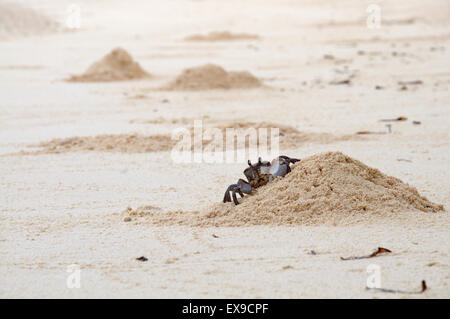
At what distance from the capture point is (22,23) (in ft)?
63.3

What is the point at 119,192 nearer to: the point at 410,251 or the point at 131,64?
the point at 410,251

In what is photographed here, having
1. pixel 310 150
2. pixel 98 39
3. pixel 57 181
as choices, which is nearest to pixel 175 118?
pixel 310 150

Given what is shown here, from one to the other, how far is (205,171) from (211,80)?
14.6 ft

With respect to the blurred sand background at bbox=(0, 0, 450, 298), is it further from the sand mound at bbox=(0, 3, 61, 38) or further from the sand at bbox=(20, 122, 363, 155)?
the sand mound at bbox=(0, 3, 61, 38)

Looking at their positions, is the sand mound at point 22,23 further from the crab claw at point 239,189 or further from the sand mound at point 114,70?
the crab claw at point 239,189

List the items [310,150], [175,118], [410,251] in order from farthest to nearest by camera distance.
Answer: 1. [175,118]
2. [310,150]
3. [410,251]

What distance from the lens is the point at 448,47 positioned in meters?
13.2

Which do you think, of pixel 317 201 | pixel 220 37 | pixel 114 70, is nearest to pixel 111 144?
pixel 317 201

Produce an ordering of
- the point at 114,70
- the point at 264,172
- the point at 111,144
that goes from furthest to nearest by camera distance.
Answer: the point at 114,70 → the point at 111,144 → the point at 264,172

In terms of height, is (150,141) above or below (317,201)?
above

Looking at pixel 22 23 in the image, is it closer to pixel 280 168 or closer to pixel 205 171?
pixel 205 171

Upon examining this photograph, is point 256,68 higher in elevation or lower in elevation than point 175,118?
higher

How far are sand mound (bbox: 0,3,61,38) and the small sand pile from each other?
12.3 m
